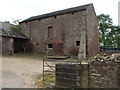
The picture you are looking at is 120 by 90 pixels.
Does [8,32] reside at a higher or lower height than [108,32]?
lower

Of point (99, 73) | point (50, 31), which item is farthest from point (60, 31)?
point (99, 73)

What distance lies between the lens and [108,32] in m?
27.0

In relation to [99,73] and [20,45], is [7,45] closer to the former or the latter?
[20,45]

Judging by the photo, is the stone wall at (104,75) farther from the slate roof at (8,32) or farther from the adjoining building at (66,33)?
the slate roof at (8,32)

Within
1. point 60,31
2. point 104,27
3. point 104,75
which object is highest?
point 104,27

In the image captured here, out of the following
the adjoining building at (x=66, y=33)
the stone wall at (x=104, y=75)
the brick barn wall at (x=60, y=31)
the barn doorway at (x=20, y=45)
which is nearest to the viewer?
the stone wall at (x=104, y=75)

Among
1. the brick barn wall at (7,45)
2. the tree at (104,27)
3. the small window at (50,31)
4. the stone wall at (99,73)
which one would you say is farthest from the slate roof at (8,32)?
the tree at (104,27)

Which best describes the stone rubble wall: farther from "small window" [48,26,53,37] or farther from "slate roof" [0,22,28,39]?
"slate roof" [0,22,28,39]

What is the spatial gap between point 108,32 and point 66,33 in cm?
1732

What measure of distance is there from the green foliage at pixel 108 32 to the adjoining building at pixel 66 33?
1256 cm

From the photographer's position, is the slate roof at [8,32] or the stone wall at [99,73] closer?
the stone wall at [99,73]

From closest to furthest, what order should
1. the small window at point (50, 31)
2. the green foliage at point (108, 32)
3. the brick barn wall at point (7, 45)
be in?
the brick barn wall at point (7, 45) < the small window at point (50, 31) < the green foliage at point (108, 32)

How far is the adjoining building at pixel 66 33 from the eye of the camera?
44.2 feet

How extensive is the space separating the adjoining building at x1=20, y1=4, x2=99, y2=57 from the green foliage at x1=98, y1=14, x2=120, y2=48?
41.2ft
